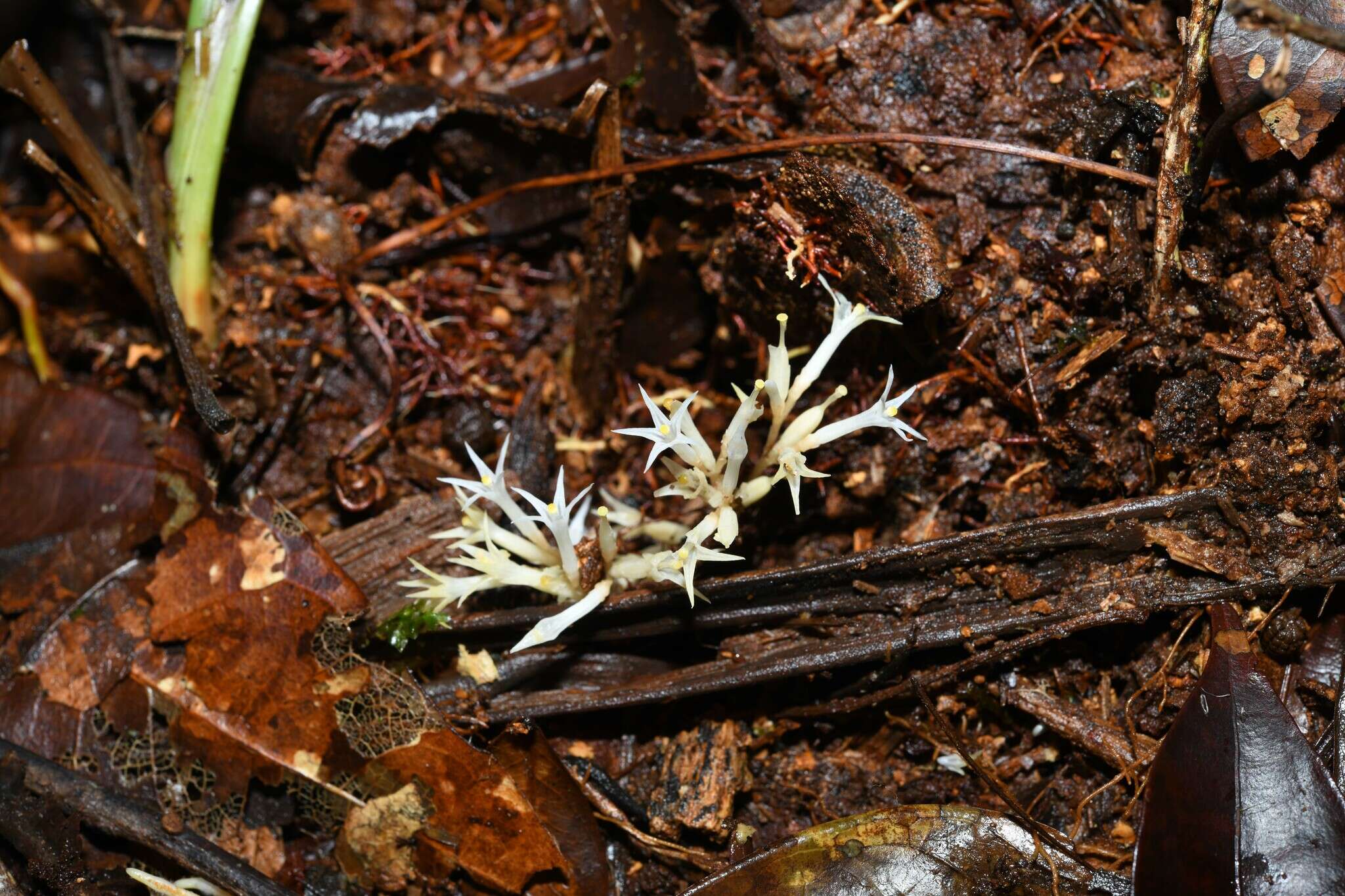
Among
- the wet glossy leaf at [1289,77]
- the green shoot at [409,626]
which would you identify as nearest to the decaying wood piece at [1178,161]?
the wet glossy leaf at [1289,77]

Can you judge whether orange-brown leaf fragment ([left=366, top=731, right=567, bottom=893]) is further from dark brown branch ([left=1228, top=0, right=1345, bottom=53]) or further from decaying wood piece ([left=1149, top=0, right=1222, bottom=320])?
dark brown branch ([left=1228, top=0, right=1345, bottom=53])

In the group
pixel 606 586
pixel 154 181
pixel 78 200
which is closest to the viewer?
pixel 606 586

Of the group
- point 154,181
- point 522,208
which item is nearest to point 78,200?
point 154,181

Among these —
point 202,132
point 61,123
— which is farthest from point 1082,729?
point 61,123

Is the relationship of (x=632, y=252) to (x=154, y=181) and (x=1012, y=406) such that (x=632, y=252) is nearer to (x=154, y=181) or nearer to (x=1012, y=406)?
(x=1012, y=406)

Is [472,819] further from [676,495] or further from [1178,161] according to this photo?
[1178,161]
